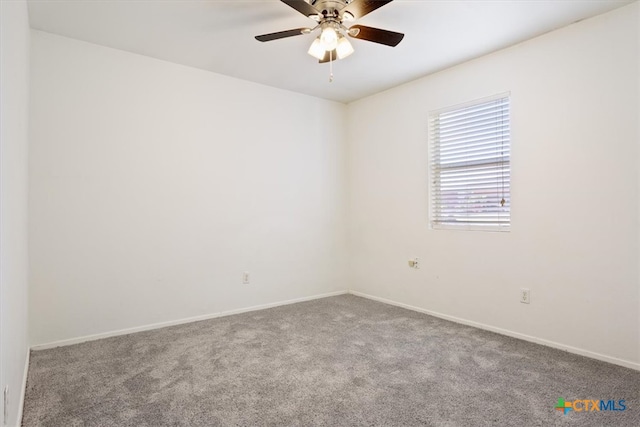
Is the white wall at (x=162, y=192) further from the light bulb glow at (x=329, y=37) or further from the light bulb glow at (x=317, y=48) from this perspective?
the light bulb glow at (x=329, y=37)

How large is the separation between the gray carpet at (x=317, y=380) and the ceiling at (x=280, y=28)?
252cm

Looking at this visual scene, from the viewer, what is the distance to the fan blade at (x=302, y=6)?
203 centimetres

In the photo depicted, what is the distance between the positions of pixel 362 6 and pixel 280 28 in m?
0.93

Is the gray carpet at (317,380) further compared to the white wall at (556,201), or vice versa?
the white wall at (556,201)

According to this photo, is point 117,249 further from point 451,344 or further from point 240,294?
point 451,344

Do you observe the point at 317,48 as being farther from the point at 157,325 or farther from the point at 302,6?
the point at 157,325

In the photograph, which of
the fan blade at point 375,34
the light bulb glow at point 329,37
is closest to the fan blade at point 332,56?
the light bulb glow at point 329,37

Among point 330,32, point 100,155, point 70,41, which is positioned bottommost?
point 100,155

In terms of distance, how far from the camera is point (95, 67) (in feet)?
10.1

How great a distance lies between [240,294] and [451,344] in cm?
220

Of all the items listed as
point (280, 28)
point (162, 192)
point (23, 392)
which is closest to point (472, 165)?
point (280, 28)

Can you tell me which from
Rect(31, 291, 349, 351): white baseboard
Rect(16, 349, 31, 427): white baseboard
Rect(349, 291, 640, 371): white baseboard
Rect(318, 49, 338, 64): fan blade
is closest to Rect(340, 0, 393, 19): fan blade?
Rect(318, 49, 338, 64): fan blade

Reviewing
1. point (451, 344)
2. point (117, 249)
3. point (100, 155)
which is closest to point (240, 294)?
point (117, 249)

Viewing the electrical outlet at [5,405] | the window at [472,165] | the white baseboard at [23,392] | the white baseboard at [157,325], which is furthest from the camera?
the window at [472,165]
